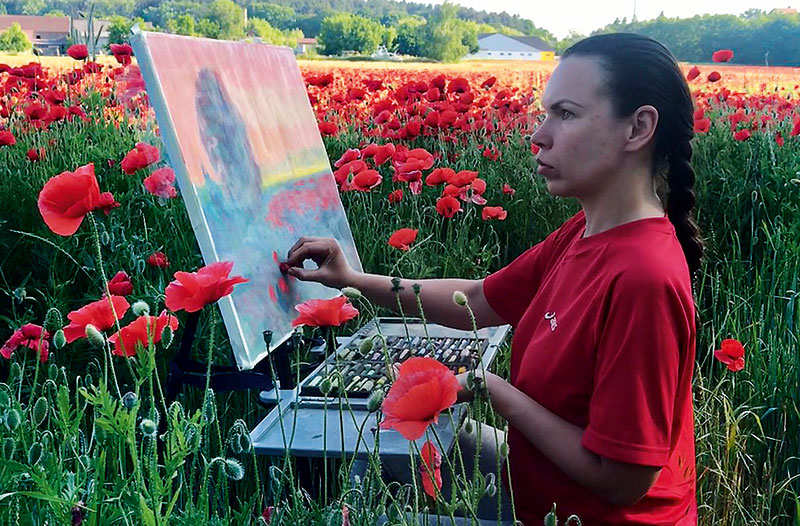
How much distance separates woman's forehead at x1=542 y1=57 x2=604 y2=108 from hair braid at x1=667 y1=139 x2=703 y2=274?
0.18 metres

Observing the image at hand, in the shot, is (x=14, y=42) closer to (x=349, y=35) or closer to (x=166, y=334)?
(x=349, y=35)

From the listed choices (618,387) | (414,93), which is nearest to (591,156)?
(618,387)

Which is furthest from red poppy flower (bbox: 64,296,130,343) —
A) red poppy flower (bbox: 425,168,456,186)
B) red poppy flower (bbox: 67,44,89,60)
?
red poppy flower (bbox: 67,44,89,60)

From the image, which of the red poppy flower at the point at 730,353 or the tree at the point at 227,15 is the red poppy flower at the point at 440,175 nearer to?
the red poppy flower at the point at 730,353

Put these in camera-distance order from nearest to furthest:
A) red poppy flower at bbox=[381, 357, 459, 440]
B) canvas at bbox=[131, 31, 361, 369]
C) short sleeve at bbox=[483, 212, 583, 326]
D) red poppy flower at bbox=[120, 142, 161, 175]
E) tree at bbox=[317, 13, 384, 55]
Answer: red poppy flower at bbox=[381, 357, 459, 440] < canvas at bbox=[131, 31, 361, 369] < short sleeve at bbox=[483, 212, 583, 326] < red poppy flower at bbox=[120, 142, 161, 175] < tree at bbox=[317, 13, 384, 55]

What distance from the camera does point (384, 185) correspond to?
4.24 metres

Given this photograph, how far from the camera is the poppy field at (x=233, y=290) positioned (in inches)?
41.7

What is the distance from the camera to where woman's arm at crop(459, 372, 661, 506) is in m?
1.29

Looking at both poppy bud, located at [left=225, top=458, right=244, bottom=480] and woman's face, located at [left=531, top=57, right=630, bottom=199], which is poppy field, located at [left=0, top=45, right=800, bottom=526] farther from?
woman's face, located at [left=531, top=57, right=630, bottom=199]

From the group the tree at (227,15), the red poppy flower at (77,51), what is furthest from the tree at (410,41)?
the red poppy flower at (77,51)

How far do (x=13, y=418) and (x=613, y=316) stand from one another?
0.80 meters

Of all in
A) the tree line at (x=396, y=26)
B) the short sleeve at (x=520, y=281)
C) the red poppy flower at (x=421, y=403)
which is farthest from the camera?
the tree line at (x=396, y=26)

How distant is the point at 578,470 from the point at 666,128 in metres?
0.55

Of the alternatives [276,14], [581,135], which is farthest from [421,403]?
[276,14]
